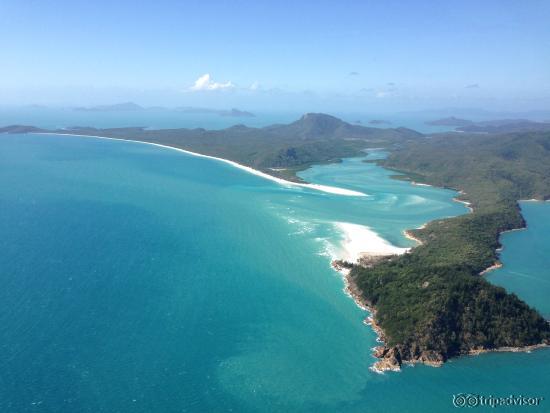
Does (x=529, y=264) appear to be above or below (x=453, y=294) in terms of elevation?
below

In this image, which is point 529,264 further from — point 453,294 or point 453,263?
point 453,294

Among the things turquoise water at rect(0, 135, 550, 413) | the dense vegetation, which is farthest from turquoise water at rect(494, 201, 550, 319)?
turquoise water at rect(0, 135, 550, 413)

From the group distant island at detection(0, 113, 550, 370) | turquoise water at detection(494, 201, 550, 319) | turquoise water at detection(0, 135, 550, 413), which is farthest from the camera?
turquoise water at detection(494, 201, 550, 319)

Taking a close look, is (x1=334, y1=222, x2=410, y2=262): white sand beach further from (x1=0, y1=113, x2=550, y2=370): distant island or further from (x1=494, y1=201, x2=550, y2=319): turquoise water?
(x1=494, y1=201, x2=550, y2=319): turquoise water

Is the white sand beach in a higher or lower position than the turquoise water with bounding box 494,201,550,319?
higher

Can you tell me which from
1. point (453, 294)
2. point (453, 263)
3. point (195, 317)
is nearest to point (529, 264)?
point (453, 263)

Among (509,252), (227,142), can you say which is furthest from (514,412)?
(227,142)
